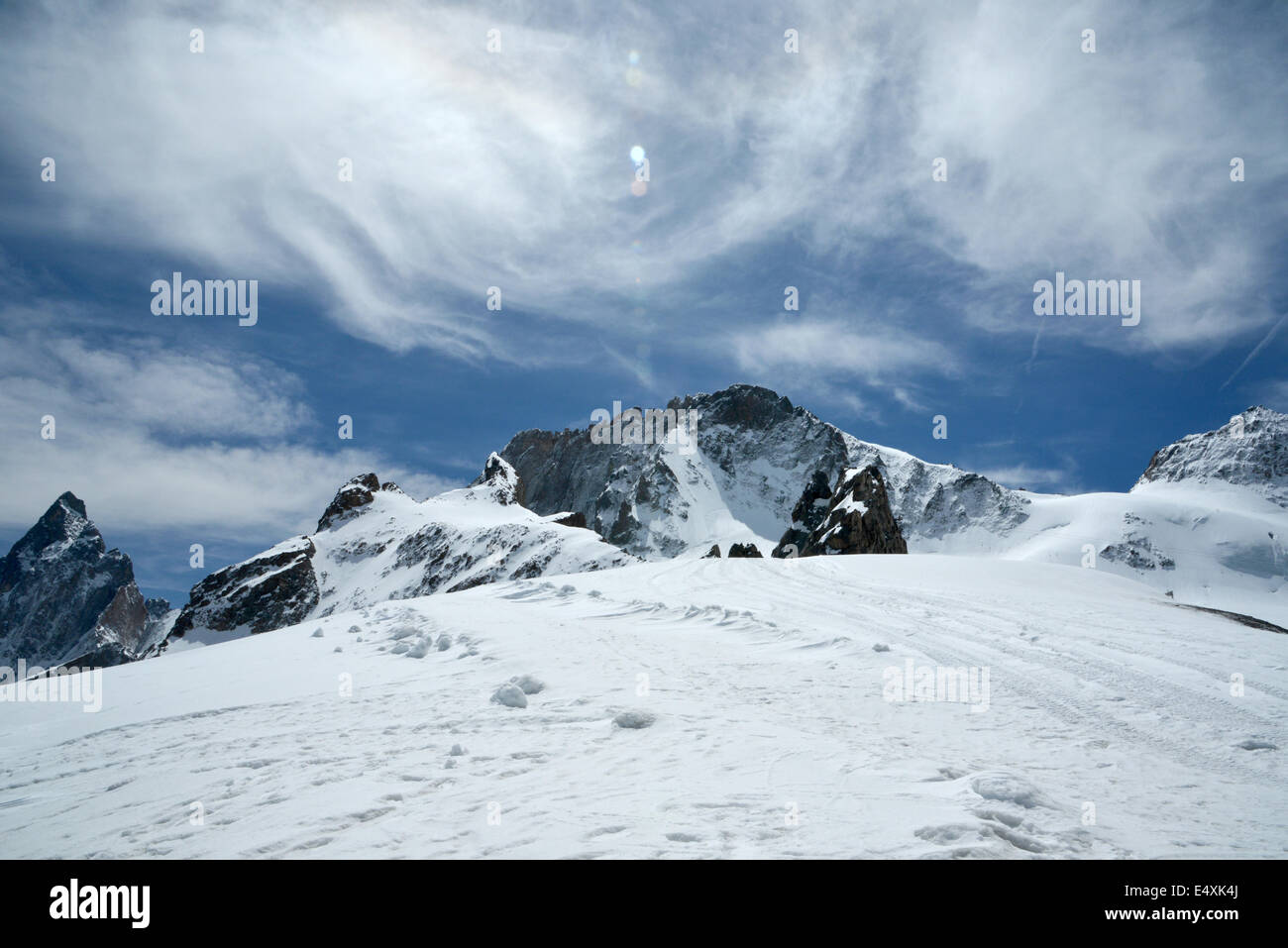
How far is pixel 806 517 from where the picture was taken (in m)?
87.2

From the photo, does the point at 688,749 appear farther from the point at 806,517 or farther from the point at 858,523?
the point at 806,517

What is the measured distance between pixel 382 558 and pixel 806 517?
9871 centimetres

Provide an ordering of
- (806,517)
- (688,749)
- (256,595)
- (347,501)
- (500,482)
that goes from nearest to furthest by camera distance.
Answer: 1. (688,749)
2. (806,517)
3. (256,595)
4. (347,501)
5. (500,482)

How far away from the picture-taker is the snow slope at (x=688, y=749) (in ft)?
13.6

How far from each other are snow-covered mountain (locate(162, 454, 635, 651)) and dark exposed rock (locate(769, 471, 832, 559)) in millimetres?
20738

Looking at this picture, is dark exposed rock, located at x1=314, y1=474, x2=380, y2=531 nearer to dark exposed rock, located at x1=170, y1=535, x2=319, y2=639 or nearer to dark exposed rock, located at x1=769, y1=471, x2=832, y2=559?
dark exposed rock, located at x1=170, y1=535, x2=319, y2=639

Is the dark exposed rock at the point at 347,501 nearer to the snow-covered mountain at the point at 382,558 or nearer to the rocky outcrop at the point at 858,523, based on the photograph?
the snow-covered mountain at the point at 382,558

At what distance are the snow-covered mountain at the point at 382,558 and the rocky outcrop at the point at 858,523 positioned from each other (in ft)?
80.9

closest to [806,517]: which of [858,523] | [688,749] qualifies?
[858,523]

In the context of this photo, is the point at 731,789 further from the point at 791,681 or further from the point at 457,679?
the point at 457,679

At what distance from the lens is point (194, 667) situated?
11.9m

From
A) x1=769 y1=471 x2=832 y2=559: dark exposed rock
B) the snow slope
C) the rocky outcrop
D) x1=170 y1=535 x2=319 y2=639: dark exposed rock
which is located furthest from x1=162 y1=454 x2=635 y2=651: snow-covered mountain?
the snow slope
